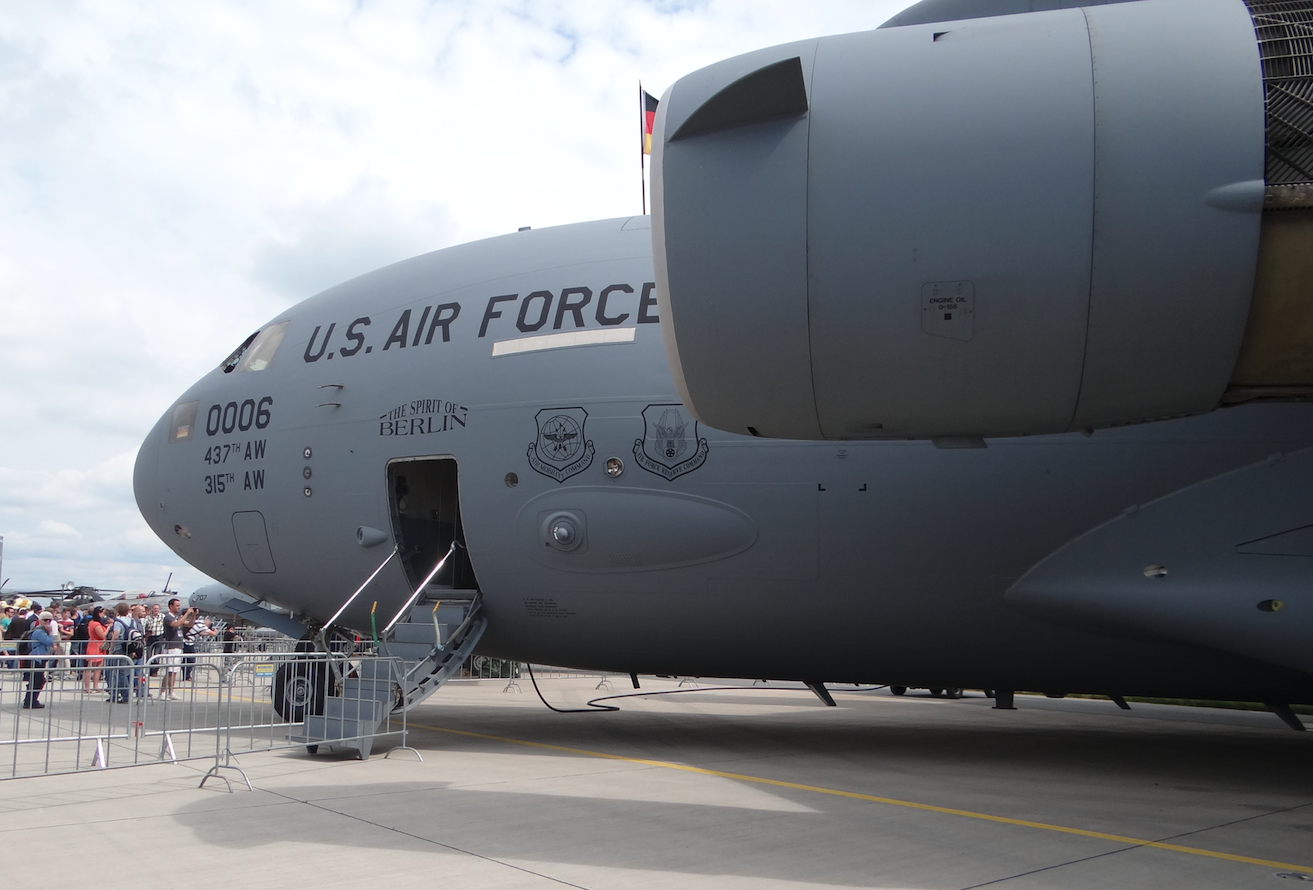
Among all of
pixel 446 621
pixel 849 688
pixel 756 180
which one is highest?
pixel 756 180

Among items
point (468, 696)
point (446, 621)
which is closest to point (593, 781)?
point (446, 621)

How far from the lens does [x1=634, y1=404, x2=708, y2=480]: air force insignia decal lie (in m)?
9.77

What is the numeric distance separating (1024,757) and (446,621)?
615cm

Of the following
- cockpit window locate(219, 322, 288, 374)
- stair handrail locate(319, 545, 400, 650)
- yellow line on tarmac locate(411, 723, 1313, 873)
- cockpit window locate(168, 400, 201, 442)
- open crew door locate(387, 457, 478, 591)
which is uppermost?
cockpit window locate(219, 322, 288, 374)

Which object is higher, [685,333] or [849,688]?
[685,333]

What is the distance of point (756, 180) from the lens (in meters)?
5.56

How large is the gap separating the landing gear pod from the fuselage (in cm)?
340

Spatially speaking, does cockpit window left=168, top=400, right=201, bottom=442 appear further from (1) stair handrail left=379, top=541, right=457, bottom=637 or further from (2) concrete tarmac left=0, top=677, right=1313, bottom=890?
(2) concrete tarmac left=0, top=677, right=1313, bottom=890

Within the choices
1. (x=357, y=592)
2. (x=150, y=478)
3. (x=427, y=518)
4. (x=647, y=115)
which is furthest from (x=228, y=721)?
(x=647, y=115)

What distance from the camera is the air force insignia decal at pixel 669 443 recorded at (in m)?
9.77

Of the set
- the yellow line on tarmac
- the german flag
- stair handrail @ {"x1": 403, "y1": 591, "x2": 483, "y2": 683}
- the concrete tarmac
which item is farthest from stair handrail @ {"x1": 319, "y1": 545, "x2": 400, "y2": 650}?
the german flag

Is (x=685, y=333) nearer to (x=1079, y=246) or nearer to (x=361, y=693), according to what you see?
(x=1079, y=246)

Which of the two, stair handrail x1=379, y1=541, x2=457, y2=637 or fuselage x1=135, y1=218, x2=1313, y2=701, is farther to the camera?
stair handrail x1=379, y1=541, x2=457, y2=637

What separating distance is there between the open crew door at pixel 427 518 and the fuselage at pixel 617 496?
0.12 feet
